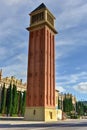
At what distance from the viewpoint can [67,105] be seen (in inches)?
3964

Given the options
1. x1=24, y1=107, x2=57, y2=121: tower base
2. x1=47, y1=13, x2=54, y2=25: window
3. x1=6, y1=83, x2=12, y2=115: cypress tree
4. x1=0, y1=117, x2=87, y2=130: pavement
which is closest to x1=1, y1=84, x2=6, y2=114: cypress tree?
x1=6, y1=83, x2=12, y2=115: cypress tree

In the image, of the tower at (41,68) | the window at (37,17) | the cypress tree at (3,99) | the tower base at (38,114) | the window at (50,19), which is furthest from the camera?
the cypress tree at (3,99)

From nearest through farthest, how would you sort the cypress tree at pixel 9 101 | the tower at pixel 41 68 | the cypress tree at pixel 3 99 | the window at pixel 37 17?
the tower at pixel 41 68, the window at pixel 37 17, the cypress tree at pixel 3 99, the cypress tree at pixel 9 101

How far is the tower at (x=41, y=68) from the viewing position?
48.0 meters

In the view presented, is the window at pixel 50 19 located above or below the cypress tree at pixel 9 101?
above

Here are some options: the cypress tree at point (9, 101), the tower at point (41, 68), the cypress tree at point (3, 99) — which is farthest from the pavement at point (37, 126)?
the cypress tree at point (9, 101)

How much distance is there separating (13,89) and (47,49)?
1970cm

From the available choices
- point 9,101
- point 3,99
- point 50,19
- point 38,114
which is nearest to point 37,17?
point 50,19

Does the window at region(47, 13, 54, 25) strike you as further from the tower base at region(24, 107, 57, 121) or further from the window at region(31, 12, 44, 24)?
the tower base at region(24, 107, 57, 121)

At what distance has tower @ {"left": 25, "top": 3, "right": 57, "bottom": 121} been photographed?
47969 mm

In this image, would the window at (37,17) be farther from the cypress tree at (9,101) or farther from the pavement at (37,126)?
the pavement at (37,126)

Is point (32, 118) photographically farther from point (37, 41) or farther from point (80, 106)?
point (80, 106)

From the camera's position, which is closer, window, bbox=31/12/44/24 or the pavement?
the pavement

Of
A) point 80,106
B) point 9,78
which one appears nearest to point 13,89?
point 9,78
